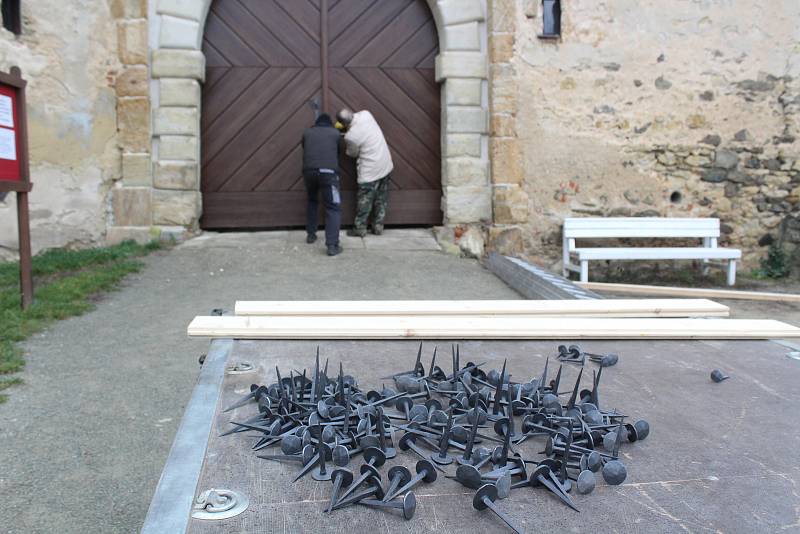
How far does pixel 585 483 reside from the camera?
1.12 meters

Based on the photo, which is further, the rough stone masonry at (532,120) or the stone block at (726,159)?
the stone block at (726,159)

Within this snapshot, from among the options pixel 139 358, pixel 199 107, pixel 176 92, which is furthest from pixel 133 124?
pixel 139 358

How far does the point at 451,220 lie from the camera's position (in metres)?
7.28

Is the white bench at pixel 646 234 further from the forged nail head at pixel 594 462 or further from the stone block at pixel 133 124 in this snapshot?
the forged nail head at pixel 594 462

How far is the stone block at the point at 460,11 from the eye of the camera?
7.08 m

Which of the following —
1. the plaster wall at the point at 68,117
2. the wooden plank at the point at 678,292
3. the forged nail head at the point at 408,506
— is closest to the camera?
the forged nail head at the point at 408,506

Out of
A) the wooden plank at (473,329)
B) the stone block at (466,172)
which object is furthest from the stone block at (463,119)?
the wooden plank at (473,329)

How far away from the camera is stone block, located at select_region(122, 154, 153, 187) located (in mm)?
6797

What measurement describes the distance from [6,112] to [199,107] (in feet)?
8.71

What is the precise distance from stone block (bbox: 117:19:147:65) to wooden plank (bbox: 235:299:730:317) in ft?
16.6

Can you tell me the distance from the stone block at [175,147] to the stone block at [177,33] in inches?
35.7

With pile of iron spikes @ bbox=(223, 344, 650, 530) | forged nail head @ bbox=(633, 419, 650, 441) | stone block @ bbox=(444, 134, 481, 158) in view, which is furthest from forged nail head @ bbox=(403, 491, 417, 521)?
stone block @ bbox=(444, 134, 481, 158)

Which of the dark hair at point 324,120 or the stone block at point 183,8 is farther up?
the stone block at point 183,8

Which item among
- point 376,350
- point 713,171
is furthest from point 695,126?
point 376,350
